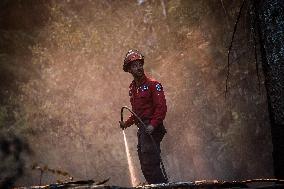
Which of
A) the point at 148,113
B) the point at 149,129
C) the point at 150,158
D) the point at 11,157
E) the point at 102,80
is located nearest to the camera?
the point at 149,129

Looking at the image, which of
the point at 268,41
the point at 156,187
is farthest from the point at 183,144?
the point at 156,187

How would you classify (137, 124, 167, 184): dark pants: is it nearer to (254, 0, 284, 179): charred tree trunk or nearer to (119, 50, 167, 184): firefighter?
(119, 50, 167, 184): firefighter

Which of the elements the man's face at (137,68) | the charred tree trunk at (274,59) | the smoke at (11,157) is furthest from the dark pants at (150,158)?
the smoke at (11,157)

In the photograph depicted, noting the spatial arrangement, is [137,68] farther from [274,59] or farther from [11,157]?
[11,157]

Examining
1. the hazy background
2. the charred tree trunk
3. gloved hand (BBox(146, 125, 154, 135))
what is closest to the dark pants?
gloved hand (BBox(146, 125, 154, 135))

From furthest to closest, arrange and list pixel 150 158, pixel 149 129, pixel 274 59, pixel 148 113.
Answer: pixel 148 113 < pixel 150 158 < pixel 149 129 < pixel 274 59

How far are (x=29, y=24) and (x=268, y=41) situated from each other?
7.61m

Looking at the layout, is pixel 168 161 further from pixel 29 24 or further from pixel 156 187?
pixel 156 187

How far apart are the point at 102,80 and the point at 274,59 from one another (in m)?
6.68

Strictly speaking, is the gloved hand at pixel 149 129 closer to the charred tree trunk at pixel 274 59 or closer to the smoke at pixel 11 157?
the charred tree trunk at pixel 274 59

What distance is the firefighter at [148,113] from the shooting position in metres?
5.50

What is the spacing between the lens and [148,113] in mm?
5699

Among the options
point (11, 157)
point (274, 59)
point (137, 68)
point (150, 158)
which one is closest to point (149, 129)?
point (150, 158)

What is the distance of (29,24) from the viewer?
9680mm
